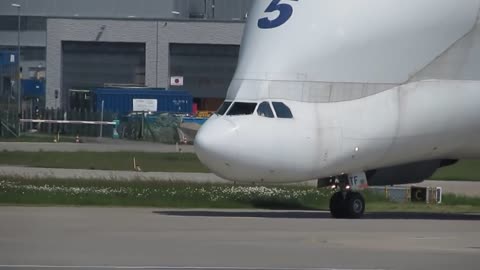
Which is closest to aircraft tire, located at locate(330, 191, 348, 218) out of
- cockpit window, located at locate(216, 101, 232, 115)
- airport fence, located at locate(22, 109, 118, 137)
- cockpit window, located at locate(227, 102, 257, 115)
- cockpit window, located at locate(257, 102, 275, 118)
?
cockpit window, located at locate(257, 102, 275, 118)

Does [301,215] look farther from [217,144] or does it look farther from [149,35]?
[149,35]

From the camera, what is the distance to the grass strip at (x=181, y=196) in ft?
105

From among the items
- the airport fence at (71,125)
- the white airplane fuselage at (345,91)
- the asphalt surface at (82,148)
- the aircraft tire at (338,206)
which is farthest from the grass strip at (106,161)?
the airport fence at (71,125)

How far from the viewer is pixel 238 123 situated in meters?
27.0

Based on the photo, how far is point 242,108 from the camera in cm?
2758

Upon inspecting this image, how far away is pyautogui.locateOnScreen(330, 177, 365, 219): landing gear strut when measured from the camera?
92.9ft

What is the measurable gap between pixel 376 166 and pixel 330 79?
94.6 inches

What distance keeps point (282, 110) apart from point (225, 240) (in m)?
6.23

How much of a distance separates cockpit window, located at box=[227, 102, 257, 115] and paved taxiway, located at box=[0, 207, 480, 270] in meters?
2.30

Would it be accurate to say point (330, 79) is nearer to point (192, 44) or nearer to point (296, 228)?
point (296, 228)

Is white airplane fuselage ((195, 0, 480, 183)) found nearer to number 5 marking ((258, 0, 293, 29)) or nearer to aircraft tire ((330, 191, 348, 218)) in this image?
number 5 marking ((258, 0, 293, 29))

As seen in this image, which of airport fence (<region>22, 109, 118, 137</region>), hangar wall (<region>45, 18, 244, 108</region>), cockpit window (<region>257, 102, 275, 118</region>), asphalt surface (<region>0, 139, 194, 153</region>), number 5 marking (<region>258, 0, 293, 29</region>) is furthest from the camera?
hangar wall (<region>45, 18, 244, 108</region>)

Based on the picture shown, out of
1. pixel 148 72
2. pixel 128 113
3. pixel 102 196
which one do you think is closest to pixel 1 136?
pixel 128 113

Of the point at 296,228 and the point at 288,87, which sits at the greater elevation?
the point at 288,87
